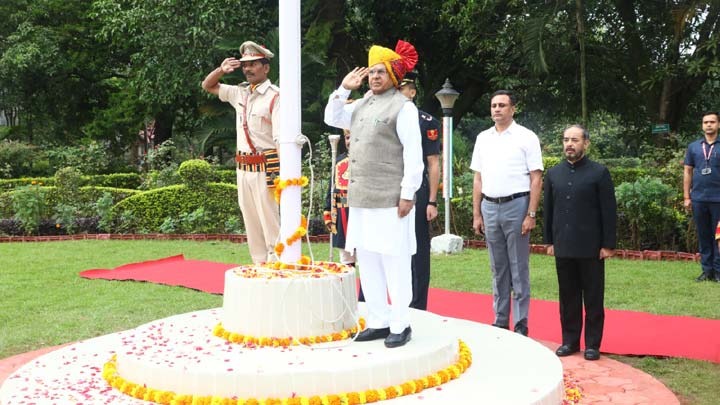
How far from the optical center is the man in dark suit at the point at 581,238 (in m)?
5.00

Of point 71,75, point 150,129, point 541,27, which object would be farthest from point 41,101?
point 541,27

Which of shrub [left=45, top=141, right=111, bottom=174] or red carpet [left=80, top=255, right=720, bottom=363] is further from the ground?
shrub [left=45, top=141, right=111, bottom=174]

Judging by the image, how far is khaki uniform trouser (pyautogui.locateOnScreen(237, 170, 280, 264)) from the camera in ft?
18.5

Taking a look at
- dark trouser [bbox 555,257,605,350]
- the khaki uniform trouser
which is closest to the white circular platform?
dark trouser [bbox 555,257,605,350]

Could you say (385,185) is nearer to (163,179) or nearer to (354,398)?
(354,398)

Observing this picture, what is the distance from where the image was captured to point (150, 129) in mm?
25109

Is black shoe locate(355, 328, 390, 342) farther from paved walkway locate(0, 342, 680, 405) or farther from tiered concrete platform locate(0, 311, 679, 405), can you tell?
paved walkway locate(0, 342, 680, 405)

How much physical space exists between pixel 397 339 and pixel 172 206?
9.12 meters

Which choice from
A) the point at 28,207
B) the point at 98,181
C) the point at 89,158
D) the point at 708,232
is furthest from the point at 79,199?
the point at 708,232

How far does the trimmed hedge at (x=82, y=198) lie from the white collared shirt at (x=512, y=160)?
922 cm

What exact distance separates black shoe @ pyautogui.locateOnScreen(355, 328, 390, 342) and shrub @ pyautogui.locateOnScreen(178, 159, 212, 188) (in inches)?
339

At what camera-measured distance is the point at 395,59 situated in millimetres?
4281

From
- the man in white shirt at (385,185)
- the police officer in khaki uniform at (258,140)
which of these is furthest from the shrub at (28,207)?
the man in white shirt at (385,185)

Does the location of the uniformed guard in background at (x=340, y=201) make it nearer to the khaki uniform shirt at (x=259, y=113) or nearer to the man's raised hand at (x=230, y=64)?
the khaki uniform shirt at (x=259, y=113)
